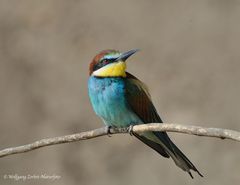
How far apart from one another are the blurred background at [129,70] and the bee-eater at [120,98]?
215 cm

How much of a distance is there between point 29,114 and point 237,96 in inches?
67.4

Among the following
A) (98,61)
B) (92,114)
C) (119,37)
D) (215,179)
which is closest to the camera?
(98,61)

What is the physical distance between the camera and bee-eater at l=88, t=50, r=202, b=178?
3.88 m

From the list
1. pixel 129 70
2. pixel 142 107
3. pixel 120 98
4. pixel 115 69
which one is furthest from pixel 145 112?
pixel 129 70

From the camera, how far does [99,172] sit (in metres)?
6.41

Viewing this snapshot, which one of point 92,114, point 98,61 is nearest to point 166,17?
point 92,114

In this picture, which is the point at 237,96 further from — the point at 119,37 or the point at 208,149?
the point at 119,37

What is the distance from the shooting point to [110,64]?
153 inches

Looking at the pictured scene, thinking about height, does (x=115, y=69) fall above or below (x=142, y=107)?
above

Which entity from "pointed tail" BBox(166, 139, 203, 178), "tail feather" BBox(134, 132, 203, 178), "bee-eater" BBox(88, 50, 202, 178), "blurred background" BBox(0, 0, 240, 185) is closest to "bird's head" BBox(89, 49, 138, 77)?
"bee-eater" BBox(88, 50, 202, 178)

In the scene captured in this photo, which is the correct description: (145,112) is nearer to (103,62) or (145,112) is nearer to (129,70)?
(103,62)

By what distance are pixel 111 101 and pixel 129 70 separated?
278 cm

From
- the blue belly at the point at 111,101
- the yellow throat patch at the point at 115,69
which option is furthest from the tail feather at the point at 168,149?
the yellow throat patch at the point at 115,69

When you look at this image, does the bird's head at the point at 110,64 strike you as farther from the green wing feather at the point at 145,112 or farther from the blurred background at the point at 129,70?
the blurred background at the point at 129,70
